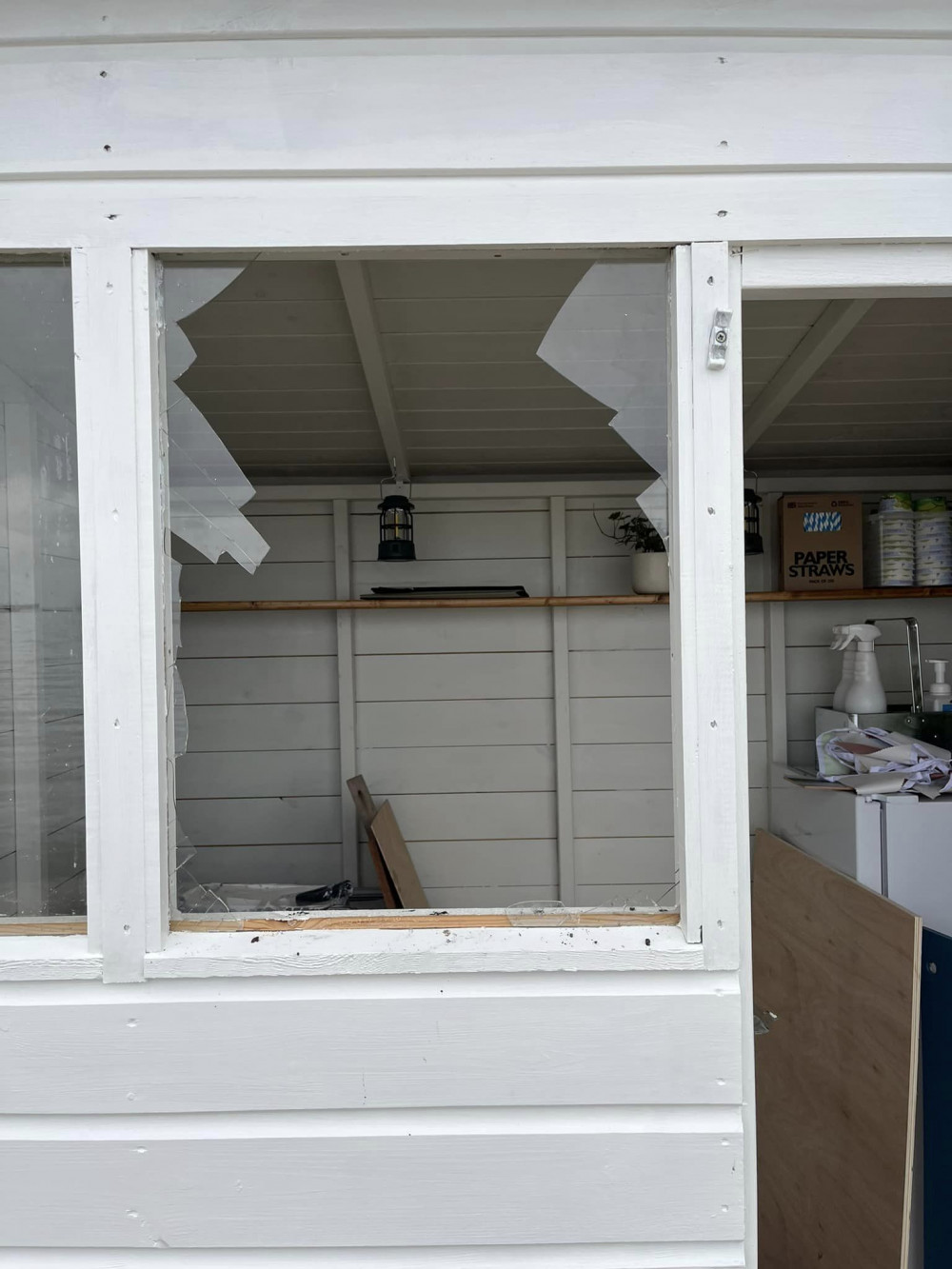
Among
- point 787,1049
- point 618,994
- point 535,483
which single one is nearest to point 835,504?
point 535,483

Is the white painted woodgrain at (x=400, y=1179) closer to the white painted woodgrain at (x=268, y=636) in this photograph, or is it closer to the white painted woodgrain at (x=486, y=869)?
the white painted woodgrain at (x=486, y=869)

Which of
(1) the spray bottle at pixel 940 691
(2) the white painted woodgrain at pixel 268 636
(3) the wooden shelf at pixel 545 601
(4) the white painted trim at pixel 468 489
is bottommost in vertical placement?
(1) the spray bottle at pixel 940 691

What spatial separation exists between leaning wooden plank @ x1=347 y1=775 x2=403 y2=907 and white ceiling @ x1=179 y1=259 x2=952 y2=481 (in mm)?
1013

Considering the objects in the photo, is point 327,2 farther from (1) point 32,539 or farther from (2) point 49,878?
(2) point 49,878

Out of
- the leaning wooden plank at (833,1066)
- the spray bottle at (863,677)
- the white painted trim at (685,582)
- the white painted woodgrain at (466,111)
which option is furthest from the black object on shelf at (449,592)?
the white painted woodgrain at (466,111)

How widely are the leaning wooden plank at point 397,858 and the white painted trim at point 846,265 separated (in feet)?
5.86

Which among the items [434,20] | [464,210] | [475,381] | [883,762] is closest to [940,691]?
[883,762]

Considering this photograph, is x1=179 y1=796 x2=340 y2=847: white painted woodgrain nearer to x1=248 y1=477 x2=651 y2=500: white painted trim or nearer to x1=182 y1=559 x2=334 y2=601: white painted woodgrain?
x1=182 y1=559 x2=334 y2=601: white painted woodgrain

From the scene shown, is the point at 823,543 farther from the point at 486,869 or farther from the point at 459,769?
the point at 486,869

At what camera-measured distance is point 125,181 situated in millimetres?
1141

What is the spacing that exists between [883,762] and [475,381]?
1.40 m

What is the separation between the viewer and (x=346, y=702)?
2.87 metres

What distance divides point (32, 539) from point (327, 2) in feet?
2.74

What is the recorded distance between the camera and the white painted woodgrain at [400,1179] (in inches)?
45.1
